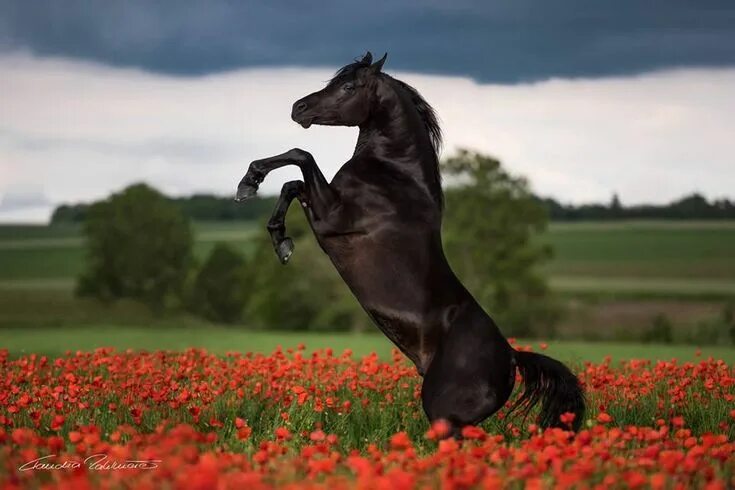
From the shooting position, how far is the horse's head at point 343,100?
7426 millimetres

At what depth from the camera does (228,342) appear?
20.5 m

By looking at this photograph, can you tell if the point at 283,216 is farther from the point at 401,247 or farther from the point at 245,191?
the point at 401,247

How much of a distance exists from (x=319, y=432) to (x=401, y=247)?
2.20 meters

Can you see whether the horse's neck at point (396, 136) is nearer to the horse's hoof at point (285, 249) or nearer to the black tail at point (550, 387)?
the horse's hoof at point (285, 249)

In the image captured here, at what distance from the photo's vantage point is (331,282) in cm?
2255

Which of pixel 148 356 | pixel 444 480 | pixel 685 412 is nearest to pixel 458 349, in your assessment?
pixel 444 480

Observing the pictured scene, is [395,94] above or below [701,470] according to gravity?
above

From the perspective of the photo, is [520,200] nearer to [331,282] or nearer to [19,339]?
[331,282]

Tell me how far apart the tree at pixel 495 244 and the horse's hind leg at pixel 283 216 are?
16001 millimetres

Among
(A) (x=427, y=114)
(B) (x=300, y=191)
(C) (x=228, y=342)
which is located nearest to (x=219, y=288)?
(C) (x=228, y=342)

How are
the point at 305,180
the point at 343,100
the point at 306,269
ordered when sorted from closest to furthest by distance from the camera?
1. the point at 305,180
2. the point at 343,100
3. the point at 306,269

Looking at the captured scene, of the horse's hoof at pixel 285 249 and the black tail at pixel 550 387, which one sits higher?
the horse's hoof at pixel 285 249

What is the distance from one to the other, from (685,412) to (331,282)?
45.4ft

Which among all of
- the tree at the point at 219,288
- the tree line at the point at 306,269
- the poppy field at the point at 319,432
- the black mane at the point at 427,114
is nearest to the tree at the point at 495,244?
the tree line at the point at 306,269
